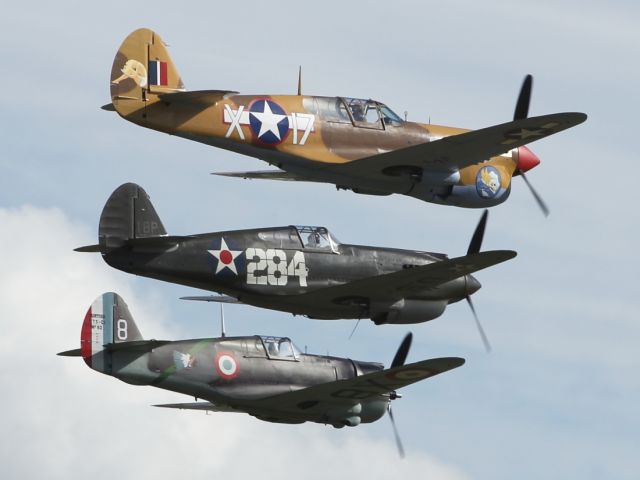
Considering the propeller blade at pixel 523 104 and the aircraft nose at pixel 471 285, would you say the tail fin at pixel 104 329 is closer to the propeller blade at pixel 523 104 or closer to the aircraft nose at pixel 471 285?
the aircraft nose at pixel 471 285

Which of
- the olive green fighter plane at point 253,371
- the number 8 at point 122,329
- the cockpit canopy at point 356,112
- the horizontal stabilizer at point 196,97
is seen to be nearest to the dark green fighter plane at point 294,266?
the olive green fighter plane at point 253,371

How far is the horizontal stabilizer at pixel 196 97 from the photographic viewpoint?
42.8m

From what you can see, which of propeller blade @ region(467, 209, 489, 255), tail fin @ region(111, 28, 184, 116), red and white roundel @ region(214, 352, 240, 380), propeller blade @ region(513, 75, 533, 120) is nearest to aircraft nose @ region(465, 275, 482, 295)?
propeller blade @ region(467, 209, 489, 255)

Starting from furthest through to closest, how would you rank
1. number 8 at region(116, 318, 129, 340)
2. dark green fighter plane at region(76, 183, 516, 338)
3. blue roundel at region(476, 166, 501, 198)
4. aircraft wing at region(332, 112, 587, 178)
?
number 8 at region(116, 318, 129, 340) → blue roundel at region(476, 166, 501, 198) → dark green fighter plane at region(76, 183, 516, 338) → aircraft wing at region(332, 112, 587, 178)

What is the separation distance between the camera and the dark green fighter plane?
44031mm

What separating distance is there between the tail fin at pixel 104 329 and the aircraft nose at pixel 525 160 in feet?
28.5

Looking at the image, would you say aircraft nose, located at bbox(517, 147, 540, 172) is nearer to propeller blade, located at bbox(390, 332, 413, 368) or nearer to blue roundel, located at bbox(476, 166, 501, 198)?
blue roundel, located at bbox(476, 166, 501, 198)

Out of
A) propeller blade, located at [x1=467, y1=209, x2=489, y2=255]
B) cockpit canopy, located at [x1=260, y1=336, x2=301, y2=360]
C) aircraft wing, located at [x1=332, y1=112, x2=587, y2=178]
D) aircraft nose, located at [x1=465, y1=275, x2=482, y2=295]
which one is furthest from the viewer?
cockpit canopy, located at [x1=260, y1=336, x2=301, y2=360]

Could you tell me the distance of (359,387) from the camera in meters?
47.3

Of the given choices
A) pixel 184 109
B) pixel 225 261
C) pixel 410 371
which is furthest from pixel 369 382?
pixel 184 109

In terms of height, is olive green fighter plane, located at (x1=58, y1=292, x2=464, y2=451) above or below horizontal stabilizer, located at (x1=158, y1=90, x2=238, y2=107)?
below

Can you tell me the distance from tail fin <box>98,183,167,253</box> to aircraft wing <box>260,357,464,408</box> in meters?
4.81

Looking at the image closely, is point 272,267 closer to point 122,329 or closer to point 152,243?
point 152,243

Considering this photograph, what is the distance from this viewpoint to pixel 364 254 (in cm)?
4634
